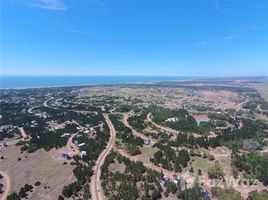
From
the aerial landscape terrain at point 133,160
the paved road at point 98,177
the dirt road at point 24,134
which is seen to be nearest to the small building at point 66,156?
the aerial landscape terrain at point 133,160

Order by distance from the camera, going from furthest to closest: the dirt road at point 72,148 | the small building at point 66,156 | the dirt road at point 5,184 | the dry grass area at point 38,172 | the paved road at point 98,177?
the dirt road at point 72,148 < the small building at point 66,156 < the dry grass area at point 38,172 < the dirt road at point 5,184 < the paved road at point 98,177

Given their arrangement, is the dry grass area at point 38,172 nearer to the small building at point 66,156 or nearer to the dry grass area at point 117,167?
the small building at point 66,156

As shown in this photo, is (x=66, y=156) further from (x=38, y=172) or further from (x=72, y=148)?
(x=38, y=172)

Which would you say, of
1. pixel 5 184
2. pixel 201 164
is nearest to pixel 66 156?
pixel 5 184

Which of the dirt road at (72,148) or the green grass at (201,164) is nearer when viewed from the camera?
the green grass at (201,164)

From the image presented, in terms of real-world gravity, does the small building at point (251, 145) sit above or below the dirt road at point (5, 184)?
above

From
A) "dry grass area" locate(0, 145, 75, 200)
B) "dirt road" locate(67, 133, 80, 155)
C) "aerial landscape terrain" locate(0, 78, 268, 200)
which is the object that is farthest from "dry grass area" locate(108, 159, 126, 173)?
"dirt road" locate(67, 133, 80, 155)

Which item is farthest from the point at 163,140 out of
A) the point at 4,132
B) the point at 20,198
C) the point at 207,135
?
the point at 4,132

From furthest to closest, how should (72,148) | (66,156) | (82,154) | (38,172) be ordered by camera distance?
(72,148) < (66,156) < (82,154) < (38,172)

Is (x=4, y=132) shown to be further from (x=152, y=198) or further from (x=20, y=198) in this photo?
(x=152, y=198)
